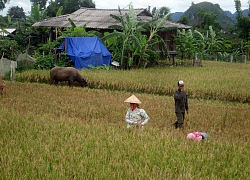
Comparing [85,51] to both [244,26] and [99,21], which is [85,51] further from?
[244,26]

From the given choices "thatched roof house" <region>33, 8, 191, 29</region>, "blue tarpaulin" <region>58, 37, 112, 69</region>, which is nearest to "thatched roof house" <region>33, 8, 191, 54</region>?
"thatched roof house" <region>33, 8, 191, 29</region>

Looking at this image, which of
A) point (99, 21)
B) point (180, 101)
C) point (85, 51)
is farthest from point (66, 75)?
point (99, 21)

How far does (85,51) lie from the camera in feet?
52.2

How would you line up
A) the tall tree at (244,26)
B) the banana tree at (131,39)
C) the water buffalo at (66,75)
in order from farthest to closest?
the tall tree at (244,26) → the banana tree at (131,39) → the water buffalo at (66,75)

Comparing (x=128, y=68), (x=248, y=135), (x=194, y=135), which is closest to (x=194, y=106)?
(x=248, y=135)

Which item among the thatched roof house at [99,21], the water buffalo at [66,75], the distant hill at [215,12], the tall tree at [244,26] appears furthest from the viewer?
the distant hill at [215,12]

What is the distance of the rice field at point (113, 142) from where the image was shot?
3820 mm

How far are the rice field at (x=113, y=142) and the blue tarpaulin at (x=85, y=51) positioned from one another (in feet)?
19.8

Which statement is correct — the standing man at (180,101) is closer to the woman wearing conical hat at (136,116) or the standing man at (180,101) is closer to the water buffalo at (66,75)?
the woman wearing conical hat at (136,116)

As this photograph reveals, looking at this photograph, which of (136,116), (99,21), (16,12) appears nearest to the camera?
(136,116)

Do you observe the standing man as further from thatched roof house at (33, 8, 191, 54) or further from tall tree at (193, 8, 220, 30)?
tall tree at (193, 8, 220, 30)

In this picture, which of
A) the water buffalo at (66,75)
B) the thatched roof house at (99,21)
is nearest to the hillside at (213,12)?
the thatched roof house at (99,21)

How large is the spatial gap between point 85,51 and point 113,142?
37.6 ft

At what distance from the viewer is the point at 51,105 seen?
333 inches
